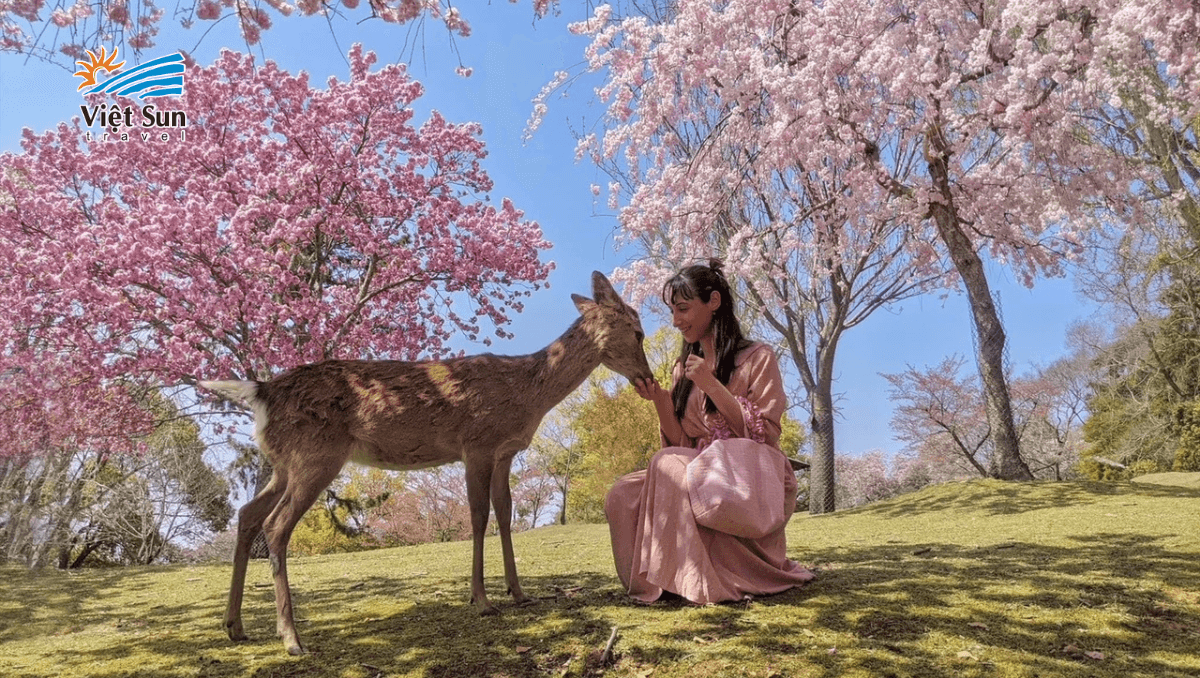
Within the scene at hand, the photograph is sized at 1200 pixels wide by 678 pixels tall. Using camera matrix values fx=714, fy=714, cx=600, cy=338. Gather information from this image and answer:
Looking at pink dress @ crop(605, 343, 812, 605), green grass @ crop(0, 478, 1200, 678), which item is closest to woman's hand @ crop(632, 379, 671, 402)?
pink dress @ crop(605, 343, 812, 605)

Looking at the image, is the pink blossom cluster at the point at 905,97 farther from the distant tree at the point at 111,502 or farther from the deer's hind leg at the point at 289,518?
the distant tree at the point at 111,502

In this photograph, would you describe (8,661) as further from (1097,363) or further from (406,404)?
(1097,363)

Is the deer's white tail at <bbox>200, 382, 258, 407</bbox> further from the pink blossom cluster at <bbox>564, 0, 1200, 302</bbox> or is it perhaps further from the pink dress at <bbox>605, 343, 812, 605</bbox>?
the pink blossom cluster at <bbox>564, 0, 1200, 302</bbox>

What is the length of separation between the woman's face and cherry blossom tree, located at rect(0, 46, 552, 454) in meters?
6.67

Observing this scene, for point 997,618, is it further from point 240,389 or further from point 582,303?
point 240,389

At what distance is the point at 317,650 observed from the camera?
3.45 m

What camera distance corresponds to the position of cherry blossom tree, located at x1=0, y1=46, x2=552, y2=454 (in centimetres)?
917

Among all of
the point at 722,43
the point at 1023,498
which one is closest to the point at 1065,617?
the point at 1023,498

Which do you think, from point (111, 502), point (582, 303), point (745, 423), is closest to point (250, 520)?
point (582, 303)

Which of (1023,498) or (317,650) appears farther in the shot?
(1023,498)

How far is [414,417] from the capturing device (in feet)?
12.1

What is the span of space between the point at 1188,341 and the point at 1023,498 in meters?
11.3

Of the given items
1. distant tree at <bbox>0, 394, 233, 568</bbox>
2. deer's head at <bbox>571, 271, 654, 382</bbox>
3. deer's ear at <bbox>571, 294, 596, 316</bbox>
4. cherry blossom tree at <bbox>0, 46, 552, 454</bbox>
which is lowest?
distant tree at <bbox>0, 394, 233, 568</bbox>

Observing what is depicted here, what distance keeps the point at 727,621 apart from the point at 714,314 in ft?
5.28
